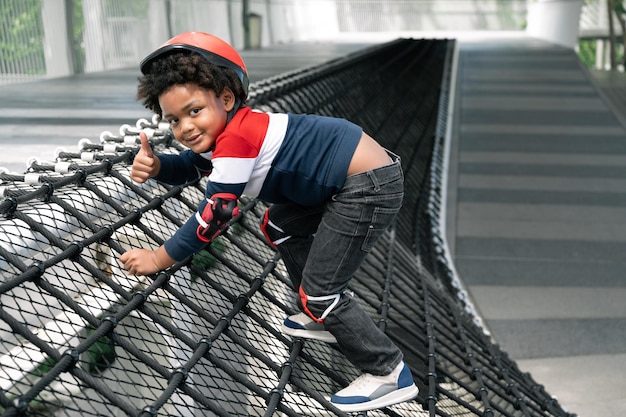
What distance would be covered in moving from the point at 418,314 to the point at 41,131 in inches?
67.4

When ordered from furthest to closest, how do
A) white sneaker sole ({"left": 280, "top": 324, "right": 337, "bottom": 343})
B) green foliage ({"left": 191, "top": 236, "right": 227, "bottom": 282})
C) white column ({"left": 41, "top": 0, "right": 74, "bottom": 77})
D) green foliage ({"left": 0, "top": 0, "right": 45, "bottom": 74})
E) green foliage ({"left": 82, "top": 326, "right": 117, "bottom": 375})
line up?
1. white column ({"left": 41, "top": 0, "right": 74, "bottom": 77})
2. green foliage ({"left": 0, "top": 0, "right": 45, "bottom": 74})
3. green foliage ({"left": 191, "top": 236, "right": 227, "bottom": 282})
4. white sneaker sole ({"left": 280, "top": 324, "right": 337, "bottom": 343})
5. green foliage ({"left": 82, "top": 326, "right": 117, "bottom": 375})

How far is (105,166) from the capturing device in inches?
86.7

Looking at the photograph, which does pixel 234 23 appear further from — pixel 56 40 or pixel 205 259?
pixel 205 259

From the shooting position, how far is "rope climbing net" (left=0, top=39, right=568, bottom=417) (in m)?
1.69

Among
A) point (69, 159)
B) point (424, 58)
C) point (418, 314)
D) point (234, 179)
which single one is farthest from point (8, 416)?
point (424, 58)

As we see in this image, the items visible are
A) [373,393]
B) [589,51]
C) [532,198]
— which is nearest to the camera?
[373,393]

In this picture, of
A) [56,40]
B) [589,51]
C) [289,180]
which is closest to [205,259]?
[289,180]

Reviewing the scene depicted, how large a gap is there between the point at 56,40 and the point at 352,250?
5554 millimetres

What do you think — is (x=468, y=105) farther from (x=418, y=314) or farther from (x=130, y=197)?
(x=130, y=197)

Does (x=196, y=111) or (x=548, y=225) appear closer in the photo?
(x=196, y=111)

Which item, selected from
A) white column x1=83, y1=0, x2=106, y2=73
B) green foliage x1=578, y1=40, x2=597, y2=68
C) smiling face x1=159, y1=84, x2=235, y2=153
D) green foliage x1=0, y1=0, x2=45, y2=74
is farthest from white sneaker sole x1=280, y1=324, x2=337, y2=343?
green foliage x1=578, y1=40, x2=597, y2=68

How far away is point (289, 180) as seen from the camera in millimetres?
1718

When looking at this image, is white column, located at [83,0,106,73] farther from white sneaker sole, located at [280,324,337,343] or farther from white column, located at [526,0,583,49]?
white column, located at [526,0,583,49]

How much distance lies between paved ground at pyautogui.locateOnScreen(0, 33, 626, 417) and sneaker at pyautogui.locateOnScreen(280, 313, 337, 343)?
4.12 feet
